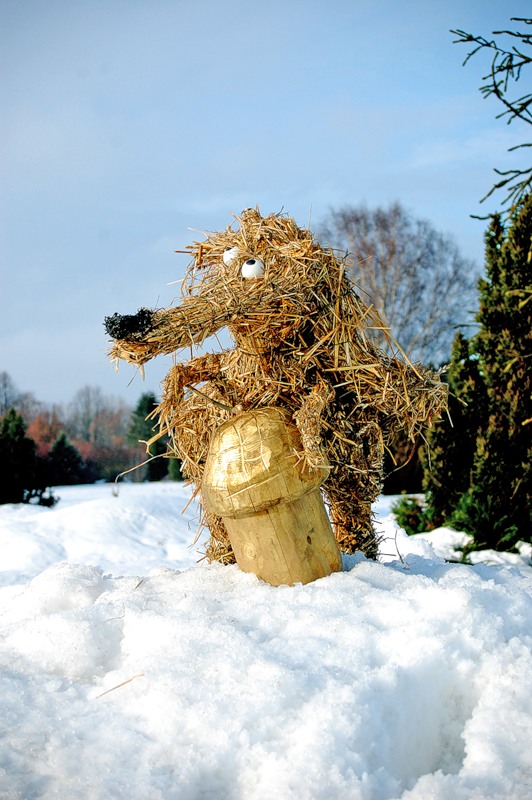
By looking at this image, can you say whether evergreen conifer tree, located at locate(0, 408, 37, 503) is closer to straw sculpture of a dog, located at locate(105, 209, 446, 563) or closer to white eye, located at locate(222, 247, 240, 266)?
straw sculpture of a dog, located at locate(105, 209, 446, 563)

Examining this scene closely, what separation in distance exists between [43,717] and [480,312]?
6358 mm

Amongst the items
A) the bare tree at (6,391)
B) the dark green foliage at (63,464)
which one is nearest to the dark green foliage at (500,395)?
the dark green foliage at (63,464)

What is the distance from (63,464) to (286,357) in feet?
68.5

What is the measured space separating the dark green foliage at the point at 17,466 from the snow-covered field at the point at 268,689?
10.9 metres

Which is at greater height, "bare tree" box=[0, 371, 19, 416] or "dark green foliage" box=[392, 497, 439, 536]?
"bare tree" box=[0, 371, 19, 416]

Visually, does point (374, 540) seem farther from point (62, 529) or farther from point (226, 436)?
point (62, 529)

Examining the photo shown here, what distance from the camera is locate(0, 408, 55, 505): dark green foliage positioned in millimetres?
13102

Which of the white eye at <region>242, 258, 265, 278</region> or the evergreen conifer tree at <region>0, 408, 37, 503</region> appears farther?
the evergreen conifer tree at <region>0, 408, 37, 503</region>

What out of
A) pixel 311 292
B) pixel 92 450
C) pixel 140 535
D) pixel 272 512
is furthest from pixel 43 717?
pixel 92 450

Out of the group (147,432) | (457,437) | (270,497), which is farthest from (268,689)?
(147,432)

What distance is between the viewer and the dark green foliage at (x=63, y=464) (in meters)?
22.2

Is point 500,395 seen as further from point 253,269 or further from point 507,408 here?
point 253,269

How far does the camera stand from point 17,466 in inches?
520

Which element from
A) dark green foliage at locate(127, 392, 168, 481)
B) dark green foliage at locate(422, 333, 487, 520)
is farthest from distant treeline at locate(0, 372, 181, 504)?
dark green foliage at locate(422, 333, 487, 520)
